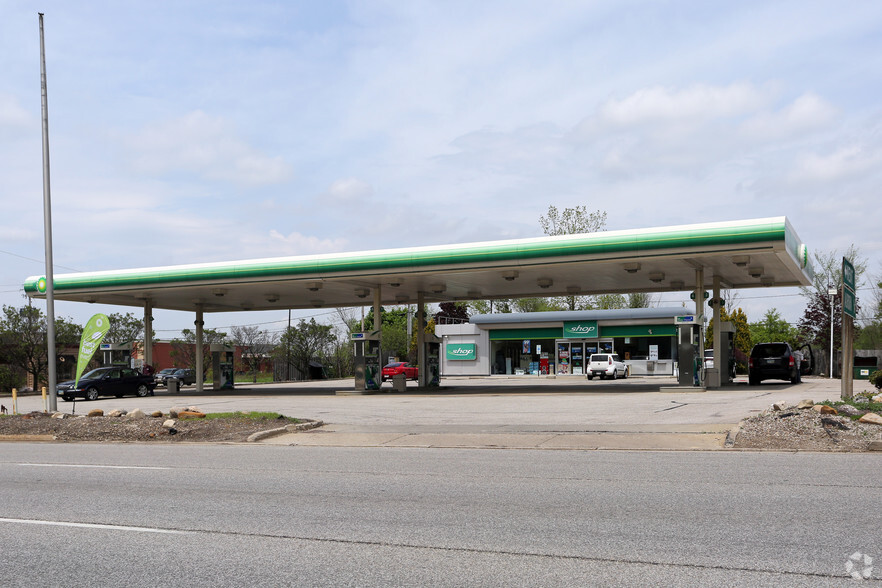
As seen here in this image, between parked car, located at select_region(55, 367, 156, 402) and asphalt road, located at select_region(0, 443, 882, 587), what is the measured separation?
2351cm

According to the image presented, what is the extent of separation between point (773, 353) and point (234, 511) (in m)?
28.3

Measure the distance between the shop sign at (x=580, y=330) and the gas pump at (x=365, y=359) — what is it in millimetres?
19661

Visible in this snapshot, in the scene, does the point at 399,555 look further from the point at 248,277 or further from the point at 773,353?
the point at 773,353

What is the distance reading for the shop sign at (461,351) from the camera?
54.1 metres

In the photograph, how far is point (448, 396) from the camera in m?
30.1

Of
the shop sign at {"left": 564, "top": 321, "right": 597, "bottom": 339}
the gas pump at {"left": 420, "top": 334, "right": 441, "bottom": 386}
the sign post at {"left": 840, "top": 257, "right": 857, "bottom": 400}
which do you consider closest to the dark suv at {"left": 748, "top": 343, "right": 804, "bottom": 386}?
the gas pump at {"left": 420, "top": 334, "right": 441, "bottom": 386}

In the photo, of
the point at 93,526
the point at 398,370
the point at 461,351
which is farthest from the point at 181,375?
the point at 93,526

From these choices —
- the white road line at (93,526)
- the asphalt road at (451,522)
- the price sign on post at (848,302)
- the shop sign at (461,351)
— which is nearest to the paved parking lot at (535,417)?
the asphalt road at (451,522)

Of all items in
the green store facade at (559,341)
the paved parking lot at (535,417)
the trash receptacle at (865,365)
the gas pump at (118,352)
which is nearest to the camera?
the paved parking lot at (535,417)

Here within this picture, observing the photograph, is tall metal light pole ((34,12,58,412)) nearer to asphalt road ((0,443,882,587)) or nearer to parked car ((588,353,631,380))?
asphalt road ((0,443,882,587))

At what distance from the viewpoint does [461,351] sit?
54406 mm

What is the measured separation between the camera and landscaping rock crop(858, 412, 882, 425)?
13.6 metres

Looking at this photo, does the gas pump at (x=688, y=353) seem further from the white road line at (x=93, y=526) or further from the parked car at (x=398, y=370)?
the parked car at (x=398, y=370)

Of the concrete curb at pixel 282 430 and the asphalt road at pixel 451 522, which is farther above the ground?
the asphalt road at pixel 451 522
